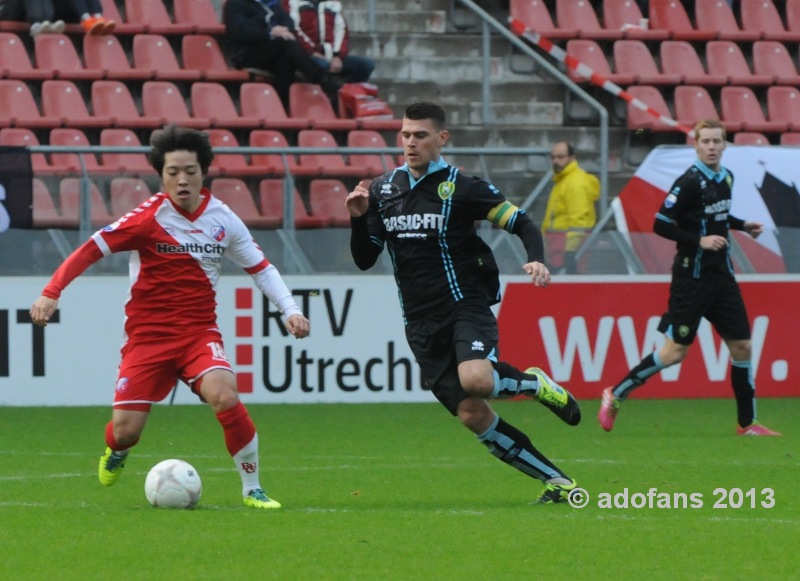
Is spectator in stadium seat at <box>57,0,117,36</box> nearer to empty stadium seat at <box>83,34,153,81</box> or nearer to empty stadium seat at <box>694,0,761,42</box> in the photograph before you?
empty stadium seat at <box>83,34,153,81</box>

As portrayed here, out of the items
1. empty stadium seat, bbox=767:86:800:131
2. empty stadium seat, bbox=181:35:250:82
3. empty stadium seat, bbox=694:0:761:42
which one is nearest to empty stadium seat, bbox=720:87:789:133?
empty stadium seat, bbox=767:86:800:131

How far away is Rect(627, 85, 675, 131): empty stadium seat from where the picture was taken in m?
17.9

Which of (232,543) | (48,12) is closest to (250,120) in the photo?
(48,12)

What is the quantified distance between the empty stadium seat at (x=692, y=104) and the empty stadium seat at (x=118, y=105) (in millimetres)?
6357

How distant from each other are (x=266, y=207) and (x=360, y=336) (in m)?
1.42

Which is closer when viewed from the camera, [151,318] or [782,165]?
[151,318]

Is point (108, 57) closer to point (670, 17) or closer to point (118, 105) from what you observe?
point (118, 105)

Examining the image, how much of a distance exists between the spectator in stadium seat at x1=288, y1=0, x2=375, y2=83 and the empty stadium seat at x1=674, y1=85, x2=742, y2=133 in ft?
13.7

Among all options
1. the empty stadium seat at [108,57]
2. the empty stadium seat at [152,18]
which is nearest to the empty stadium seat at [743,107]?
the empty stadium seat at [152,18]

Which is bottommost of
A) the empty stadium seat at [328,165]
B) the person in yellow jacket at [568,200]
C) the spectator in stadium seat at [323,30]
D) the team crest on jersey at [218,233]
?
the person in yellow jacket at [568,200]

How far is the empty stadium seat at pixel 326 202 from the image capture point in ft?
45.5

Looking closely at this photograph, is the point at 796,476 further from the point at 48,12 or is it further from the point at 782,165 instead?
the point at 48,12

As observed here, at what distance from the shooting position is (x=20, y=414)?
41.9 ft

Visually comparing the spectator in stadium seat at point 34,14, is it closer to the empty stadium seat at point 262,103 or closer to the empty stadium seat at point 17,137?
the empty stadium seat at point 17,137
